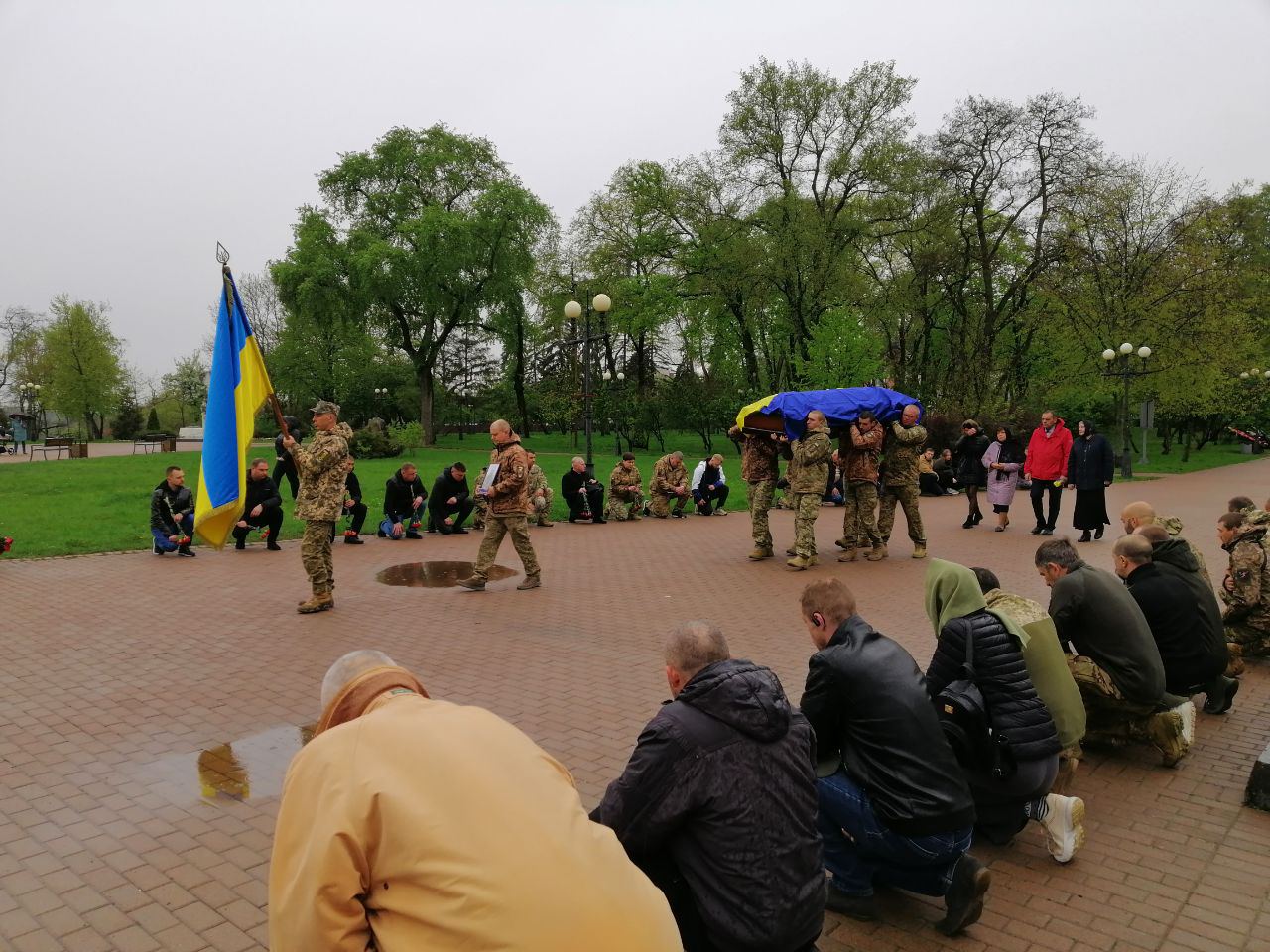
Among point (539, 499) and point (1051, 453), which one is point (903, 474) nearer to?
point (1051, 453)

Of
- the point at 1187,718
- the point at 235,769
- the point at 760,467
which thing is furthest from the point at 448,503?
the point at 1187,718

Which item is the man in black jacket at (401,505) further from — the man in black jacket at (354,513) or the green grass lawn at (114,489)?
the green grass lawn at (114,489)

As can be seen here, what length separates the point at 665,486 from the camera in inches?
726

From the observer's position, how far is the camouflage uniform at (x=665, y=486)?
728 inches

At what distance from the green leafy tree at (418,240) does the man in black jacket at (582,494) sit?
2770 centimetres

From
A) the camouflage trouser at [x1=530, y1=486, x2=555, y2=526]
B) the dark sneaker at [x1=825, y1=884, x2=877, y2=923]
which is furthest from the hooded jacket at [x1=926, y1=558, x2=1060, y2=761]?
the camouflage trouser at [x1=530, y1=486, x2=555, y2=526]

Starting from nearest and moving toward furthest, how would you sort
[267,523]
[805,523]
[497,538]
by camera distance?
[497,538]
[805,523]
[267,523]

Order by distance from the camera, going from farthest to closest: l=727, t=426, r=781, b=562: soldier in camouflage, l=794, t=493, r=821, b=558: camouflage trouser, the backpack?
l=727, t=426, r=781, b=562: soldier in camouflage < l=794, t=493, r=821, b=558: camouflage trouser < the backpack

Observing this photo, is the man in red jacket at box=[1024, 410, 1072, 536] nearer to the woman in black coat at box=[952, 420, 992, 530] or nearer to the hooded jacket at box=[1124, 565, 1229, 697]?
the woman in black coat at box=[952, 420, 992, 530]

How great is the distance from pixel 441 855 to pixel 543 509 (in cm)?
1518

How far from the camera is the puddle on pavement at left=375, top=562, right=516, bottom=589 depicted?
1105cm

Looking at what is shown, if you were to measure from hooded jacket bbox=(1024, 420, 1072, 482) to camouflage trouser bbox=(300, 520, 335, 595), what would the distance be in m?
11.6

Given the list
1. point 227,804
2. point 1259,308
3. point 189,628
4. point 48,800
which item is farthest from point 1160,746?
point 1259,308

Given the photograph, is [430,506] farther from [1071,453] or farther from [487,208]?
[487,208]
